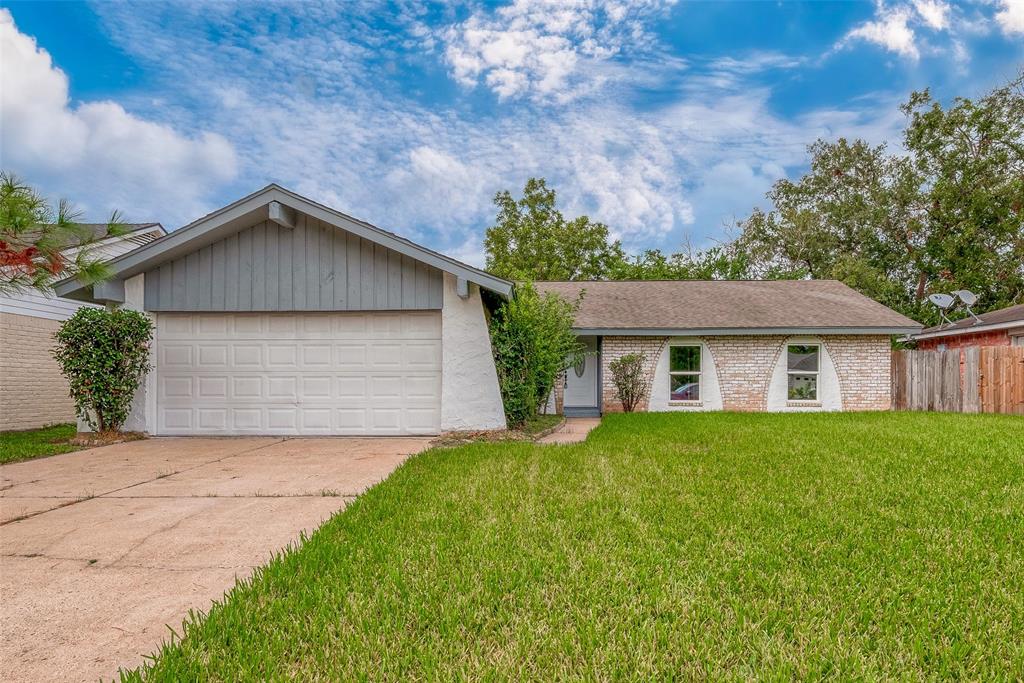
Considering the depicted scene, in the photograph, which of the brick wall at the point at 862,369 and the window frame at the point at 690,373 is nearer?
the brick wall at the point at 862,369

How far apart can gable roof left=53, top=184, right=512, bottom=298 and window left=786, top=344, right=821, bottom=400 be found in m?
9.37

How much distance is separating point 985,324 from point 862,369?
4.92 m

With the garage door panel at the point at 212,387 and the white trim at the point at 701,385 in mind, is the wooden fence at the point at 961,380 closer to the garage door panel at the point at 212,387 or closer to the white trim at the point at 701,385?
the white trim at the point at 701,385

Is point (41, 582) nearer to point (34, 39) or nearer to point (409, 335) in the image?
point (409, 335)

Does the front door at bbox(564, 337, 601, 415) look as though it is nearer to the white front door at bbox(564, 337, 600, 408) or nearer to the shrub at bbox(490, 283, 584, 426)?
the white front door at bbox(564, 337, 600, 408)

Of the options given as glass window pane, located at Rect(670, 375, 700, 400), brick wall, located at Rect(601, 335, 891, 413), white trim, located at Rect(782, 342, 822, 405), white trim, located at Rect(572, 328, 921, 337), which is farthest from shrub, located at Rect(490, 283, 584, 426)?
white trim, located at Rect(782, 342, 822, 405)

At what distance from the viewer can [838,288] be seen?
57.2 feet

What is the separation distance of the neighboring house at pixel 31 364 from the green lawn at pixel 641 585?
1012 centimetres

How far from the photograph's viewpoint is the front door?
15516 mm

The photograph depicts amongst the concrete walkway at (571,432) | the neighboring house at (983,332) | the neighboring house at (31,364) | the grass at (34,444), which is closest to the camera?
the grass at (34,444)

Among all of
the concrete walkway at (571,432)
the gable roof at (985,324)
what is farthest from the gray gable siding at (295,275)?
the gable roof at (985,324)

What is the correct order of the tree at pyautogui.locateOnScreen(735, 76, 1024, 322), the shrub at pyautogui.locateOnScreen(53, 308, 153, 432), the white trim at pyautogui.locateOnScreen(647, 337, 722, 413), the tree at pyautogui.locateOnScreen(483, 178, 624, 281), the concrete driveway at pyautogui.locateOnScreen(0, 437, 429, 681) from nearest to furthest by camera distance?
the concrete driveway at pyautogui.locateOnScreen(0, 437, 429, 681) → the shrub at pyautogui.locateOnScreen(53, 308, 153, 432) → the white trim at pyautogui.locateOnScreen(647, 337, 722, 413) → the tree at pyautogui.locateOnScreen(735, 76, 1024, 322) → the tree at pyautogui.locateOnScreen(483, 178, 624, 281)

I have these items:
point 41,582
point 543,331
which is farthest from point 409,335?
point 41,582

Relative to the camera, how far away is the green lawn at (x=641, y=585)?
2.23 meters
